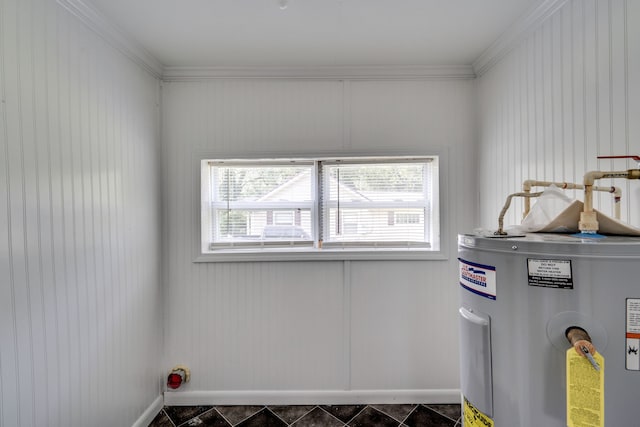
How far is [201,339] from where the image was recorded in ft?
6.36

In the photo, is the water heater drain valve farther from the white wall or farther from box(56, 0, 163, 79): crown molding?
box(56, 0, 163, 79): crown molding

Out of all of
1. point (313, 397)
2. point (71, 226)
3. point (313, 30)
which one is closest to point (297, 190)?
point (313, 30)

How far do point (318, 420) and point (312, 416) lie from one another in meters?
0.05

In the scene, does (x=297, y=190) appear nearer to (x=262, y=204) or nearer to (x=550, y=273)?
(x=262, y=204)

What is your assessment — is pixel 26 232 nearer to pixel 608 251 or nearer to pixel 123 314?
pixel 123 314

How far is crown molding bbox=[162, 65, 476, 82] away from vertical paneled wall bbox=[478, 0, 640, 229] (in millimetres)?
283

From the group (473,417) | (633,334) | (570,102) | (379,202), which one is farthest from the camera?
(379,202)

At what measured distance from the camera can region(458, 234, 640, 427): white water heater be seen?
0.62 metres

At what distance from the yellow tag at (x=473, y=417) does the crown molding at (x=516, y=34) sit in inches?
69.8

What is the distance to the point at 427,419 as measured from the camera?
177cm

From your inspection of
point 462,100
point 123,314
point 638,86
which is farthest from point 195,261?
point 638,86

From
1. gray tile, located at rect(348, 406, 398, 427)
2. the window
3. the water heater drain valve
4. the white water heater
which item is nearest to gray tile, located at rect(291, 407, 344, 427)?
gray tile, located at rect(348, 406, 398, 427)

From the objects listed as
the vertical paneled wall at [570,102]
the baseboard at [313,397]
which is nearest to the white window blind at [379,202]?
the vertical paneled wall at [570,102]

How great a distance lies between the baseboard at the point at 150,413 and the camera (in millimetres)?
1678
